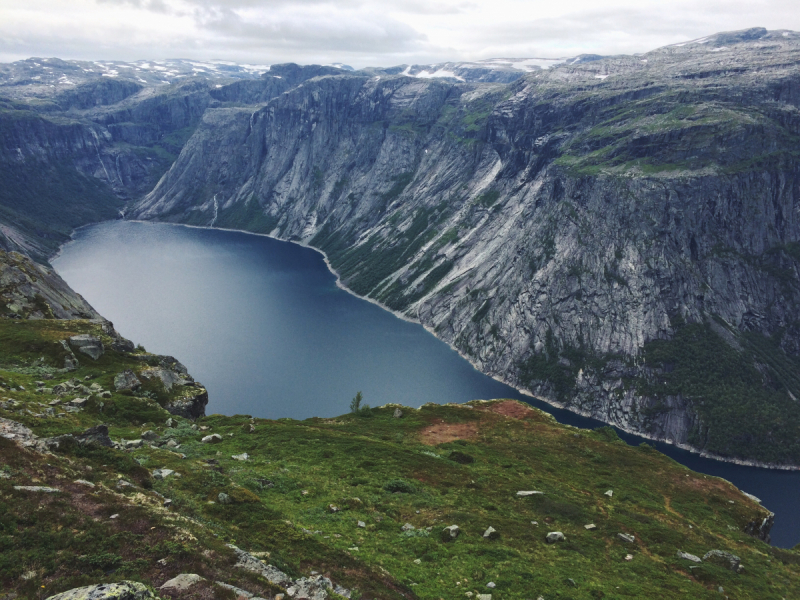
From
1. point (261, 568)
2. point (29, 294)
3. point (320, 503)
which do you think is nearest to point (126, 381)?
point (320, 503)

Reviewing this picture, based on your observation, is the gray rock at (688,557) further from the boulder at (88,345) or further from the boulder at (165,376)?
the boulder at (88,345)

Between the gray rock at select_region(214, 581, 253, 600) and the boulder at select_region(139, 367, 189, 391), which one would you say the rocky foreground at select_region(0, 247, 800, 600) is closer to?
the gray rock at select_region(214, 581, 253, 600)

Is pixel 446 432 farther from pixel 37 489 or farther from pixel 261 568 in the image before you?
pixel 37 489

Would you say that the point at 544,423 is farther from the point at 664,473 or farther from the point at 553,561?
the point at 553,561

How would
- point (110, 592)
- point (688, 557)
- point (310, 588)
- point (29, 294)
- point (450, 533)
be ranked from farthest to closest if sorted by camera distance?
point (29, 294) < point (688, 557) < point (450, 533) < point (310, 588) < point (110, 592)

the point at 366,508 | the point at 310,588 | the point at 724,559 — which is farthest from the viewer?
the point at 724,559
